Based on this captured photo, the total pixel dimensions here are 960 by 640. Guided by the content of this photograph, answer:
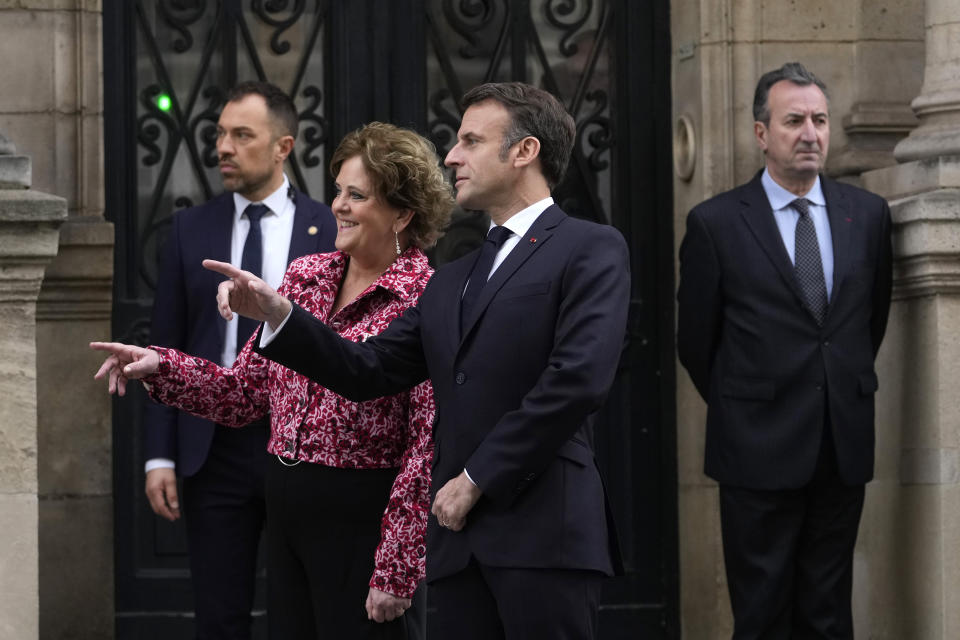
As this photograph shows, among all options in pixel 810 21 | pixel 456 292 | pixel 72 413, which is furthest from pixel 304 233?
pixel 810 21

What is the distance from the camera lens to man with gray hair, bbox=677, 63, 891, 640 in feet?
18.1

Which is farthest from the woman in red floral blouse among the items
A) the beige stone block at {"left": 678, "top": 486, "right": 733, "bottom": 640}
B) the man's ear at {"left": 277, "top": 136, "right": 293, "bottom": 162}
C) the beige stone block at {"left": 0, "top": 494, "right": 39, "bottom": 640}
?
the beige stone block at {"left": 678, "top": 486, "right": 733, "bottom": 640}

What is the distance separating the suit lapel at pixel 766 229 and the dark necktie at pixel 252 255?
154 cm

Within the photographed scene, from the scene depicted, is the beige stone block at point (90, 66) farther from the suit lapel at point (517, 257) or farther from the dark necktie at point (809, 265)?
the suit lapel at point (517, 257)

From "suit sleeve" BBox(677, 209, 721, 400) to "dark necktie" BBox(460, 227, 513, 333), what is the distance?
5.73 ft

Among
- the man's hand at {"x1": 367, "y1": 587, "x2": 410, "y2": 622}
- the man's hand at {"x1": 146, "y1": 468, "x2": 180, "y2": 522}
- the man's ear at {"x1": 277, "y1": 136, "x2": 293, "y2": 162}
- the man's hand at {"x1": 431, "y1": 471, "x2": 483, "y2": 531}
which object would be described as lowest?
the man's hand at {"x1": 367, "y1": 587, "x2": 410, "y2": 622}

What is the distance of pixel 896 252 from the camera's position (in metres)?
5.86

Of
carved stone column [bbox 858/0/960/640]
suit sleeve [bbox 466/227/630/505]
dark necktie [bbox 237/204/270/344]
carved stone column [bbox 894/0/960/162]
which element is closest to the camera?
suit sleeve [bbox 466/227/630/505]

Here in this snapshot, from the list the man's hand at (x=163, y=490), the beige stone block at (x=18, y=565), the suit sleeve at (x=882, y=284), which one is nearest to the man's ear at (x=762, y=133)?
the suit sleeve at (x=882, y=284)

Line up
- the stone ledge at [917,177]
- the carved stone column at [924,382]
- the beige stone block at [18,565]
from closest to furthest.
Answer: the beige stone block at [18,565] → the carved stone column at [924,382] → the stone ledge at [917,177]

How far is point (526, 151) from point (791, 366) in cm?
180

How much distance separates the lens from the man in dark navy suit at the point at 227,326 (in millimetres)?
5414

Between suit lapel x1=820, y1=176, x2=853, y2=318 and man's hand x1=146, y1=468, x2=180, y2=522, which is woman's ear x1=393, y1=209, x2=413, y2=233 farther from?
suit lapel x1=820, y1=176, x2=853, y2=318

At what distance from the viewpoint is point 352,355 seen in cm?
406
